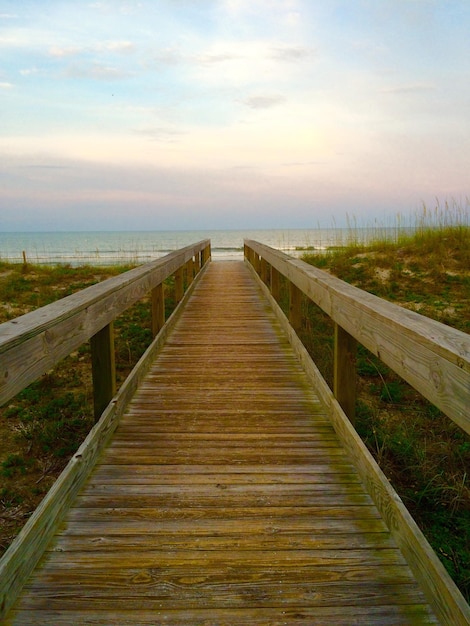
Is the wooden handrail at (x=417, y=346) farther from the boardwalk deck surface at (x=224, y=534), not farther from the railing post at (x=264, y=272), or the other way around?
the railing post at (x=264, y=272)

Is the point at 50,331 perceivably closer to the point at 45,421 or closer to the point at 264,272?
Result: the point at 45,421

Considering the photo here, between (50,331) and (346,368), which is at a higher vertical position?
(50,331)

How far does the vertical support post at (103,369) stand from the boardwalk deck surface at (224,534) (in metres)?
0.23

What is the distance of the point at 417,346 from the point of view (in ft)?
4.93

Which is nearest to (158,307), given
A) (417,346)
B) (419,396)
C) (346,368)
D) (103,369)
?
(103,369)

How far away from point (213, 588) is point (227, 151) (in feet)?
106

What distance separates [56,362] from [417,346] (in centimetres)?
139

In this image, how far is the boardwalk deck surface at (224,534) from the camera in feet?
4.77

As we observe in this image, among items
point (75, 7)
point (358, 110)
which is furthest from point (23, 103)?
point (358, 110)

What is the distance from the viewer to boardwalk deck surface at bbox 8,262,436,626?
145cm

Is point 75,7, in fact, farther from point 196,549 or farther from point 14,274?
point 196,549

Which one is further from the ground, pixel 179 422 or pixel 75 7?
pixel 75 7

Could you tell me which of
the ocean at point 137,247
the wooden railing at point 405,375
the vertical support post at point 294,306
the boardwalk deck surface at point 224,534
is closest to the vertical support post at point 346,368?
the wooden railing at point 405,375

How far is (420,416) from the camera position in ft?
15.4
